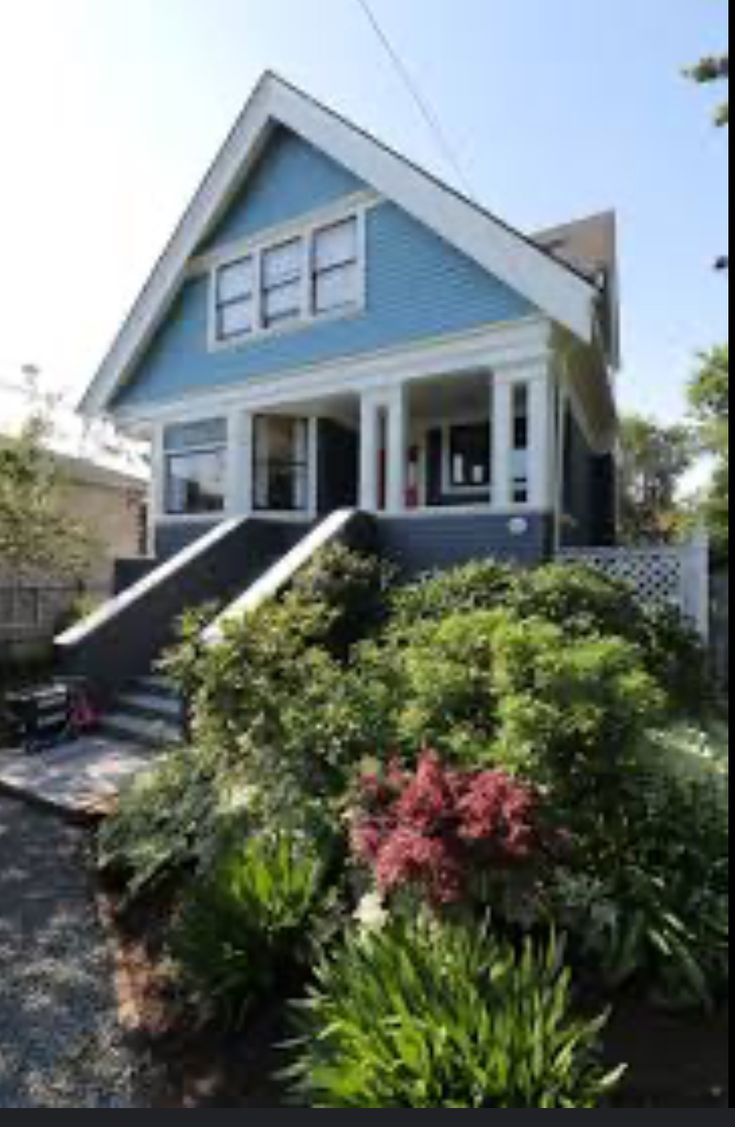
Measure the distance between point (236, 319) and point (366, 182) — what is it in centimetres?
331

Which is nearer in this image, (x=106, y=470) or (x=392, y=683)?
(x=392, y=683)

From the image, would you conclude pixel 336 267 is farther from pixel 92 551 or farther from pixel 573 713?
pixel 573 713

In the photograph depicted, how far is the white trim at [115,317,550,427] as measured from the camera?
11.2m

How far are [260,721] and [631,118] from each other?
503 centimetres

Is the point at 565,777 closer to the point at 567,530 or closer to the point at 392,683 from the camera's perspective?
the point at 392,683

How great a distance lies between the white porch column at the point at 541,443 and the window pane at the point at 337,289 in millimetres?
3419

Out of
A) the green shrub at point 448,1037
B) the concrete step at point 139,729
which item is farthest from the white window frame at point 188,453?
the green shrub at point 448,1037

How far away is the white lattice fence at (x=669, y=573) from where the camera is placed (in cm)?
977

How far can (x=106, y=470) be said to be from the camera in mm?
23750

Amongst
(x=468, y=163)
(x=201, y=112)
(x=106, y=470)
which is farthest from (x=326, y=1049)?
A: (x=106, y=470)

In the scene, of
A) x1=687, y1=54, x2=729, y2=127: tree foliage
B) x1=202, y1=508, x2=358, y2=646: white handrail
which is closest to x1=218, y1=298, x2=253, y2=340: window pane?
x1=202, y1=508, x2=358, y2=646: white handrail

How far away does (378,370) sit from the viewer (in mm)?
12742

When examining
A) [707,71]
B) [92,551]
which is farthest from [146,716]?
[92,551]

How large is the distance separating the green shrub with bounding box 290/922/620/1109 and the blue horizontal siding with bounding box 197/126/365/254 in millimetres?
11653
